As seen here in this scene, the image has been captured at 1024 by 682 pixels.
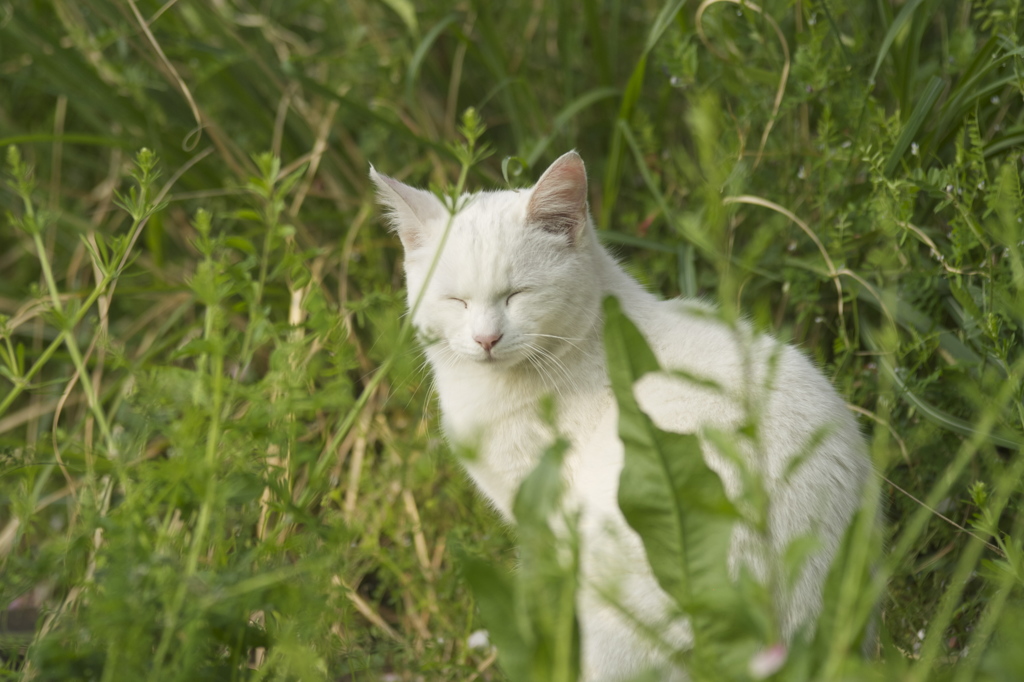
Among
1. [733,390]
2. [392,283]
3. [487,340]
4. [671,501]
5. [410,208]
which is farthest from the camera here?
[392,283]

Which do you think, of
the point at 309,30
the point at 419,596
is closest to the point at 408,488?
the point at 419,596

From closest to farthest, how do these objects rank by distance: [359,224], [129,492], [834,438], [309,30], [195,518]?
[129,492]
[195,518]
[834,438]
[359,224]
[309,30]

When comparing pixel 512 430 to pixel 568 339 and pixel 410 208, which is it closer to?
pixel 568 339

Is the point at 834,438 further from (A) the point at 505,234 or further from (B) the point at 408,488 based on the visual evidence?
(B) the point at 408,488

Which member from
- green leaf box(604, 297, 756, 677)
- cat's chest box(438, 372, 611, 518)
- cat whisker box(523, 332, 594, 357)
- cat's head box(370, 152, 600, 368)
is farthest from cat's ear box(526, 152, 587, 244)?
green leaf box(604, 297, 756, 677)

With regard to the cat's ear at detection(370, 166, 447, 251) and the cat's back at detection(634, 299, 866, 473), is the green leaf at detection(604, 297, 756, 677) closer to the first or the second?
the cat's back at detection(634, 299, 866, 473)

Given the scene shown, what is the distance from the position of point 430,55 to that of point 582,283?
1230mm

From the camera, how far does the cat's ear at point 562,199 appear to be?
5.28ft

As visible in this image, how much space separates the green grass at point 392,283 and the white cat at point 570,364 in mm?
148

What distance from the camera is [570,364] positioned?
169 cm

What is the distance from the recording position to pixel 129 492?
3.31ft

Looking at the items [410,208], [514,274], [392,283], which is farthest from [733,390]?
[392,283]

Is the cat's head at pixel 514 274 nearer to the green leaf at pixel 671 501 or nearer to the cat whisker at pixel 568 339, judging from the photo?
the cat whisker at pixel 568 339

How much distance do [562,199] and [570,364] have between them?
32 cm
